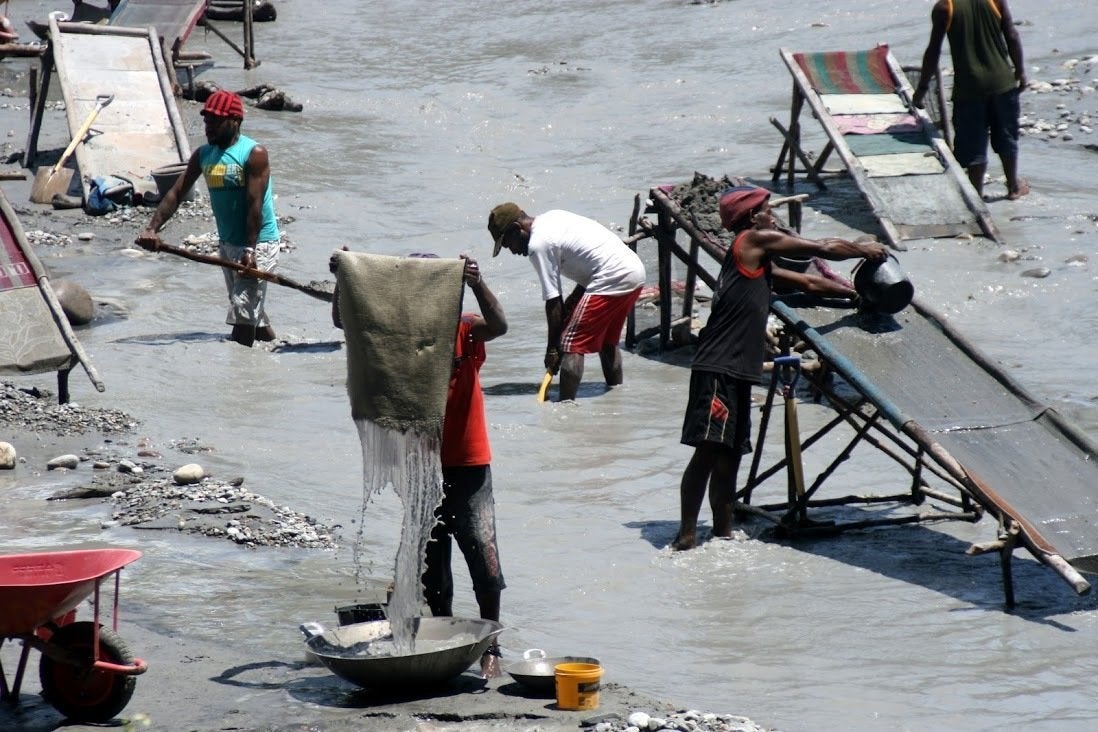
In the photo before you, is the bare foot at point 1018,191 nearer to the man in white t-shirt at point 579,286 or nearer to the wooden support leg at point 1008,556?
the man in white t-shirt at point 579,286

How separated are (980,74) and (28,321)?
768 centimetres

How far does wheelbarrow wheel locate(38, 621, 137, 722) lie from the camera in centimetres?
462

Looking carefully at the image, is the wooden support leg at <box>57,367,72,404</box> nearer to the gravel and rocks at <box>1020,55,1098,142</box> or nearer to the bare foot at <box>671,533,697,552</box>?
the bare foot at <box>671,533,697,552</box>

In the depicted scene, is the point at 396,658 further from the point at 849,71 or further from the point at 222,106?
the point at 849,71

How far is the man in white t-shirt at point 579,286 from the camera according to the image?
8.82 m

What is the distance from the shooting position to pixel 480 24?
20203mm

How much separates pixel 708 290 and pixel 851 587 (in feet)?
17.4

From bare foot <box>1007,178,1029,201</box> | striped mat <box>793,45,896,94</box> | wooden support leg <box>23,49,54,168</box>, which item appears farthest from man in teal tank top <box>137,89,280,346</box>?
bare foot <box>1007,178,1029,201</box>

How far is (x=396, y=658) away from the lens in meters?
4.75

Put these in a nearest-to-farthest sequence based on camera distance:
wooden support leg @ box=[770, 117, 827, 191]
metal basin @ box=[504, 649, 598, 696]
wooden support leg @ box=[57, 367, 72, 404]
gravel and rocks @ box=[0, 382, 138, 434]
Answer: metal basin @ box=[504, 649, 598, 696], gravel and rocks @ box=[0, 382, 138, 434], wooden support leg @ box=[57, 367, 72, 404], wooden support leg @ box=[770, 117, 827, 191]

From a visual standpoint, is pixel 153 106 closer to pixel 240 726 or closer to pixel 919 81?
pixel 919 81

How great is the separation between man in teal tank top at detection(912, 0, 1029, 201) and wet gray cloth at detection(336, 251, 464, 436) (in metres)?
8.23

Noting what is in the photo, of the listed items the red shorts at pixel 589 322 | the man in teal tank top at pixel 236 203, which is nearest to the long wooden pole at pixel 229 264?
the man in teal tank top at pixel 236 203

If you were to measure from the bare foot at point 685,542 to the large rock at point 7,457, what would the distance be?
10.5 feet
